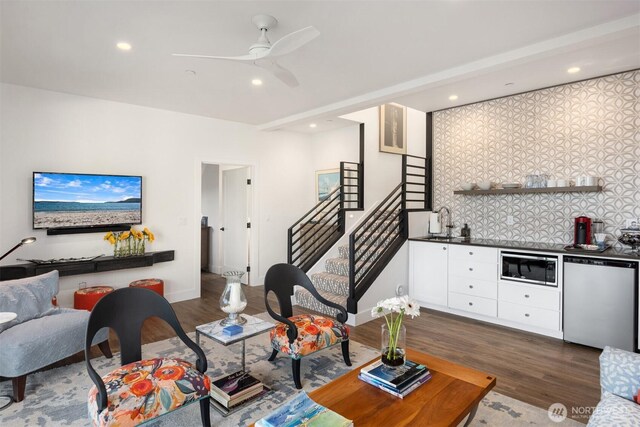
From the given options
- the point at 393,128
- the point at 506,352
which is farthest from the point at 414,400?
the point at 393,128

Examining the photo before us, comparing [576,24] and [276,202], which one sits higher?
[576,24]

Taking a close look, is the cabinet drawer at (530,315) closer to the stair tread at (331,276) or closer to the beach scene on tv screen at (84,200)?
the stair tread at (331,276)

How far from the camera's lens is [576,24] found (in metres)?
2.73

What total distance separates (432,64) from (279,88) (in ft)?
5.65

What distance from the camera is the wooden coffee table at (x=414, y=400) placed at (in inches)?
68.7

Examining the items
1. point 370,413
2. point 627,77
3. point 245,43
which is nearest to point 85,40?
point 245,43

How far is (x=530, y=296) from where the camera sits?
394 centimetres

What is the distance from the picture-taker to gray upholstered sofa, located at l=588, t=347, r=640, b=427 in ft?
5.14

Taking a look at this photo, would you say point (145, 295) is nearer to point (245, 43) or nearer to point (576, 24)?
point (245, 43)

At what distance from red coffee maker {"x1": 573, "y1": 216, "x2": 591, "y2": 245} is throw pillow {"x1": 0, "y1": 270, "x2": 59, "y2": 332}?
5.35 m

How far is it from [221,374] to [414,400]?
180 cm

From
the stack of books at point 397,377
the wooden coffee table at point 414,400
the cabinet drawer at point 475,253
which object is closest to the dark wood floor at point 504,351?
the cabinet drawer at point 475,253

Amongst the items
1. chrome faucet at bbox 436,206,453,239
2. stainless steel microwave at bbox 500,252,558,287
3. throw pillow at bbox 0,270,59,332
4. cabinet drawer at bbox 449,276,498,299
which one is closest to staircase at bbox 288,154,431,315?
chrome faucet at bbox 436,206,453,239

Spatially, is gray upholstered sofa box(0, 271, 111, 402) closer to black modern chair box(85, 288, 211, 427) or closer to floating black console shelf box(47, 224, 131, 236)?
black modern chair box(85, 288, 211, 427)
